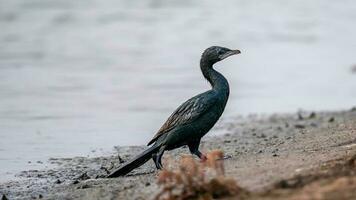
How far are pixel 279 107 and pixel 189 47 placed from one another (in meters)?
8.27

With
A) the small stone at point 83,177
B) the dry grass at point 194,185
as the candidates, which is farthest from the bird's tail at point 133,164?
the dry grass at point 194,185

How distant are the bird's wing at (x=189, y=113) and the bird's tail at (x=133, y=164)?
0.33 feet

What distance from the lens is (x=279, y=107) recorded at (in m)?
18.8

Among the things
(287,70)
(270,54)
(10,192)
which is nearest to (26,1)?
(270,54)

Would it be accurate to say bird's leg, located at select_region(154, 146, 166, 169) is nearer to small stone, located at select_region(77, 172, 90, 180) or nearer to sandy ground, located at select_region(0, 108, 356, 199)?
sandy ground, located at select_region(0, 108, 356, 199)

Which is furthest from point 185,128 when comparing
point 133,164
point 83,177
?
point 83,177

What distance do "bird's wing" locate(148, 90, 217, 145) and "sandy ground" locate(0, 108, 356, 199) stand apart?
0.53 m

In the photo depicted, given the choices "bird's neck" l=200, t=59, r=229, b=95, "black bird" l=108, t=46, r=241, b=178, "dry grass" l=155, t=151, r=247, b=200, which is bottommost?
"dry grass" l=155, t=151, r=247, b=200

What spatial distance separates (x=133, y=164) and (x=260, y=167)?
1.67m

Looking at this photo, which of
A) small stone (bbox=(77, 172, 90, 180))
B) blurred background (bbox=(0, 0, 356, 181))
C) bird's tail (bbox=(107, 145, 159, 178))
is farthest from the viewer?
blurred background (bbox=(0, 0, 356, 181))

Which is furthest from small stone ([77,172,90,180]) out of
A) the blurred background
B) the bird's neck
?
the bird's neck

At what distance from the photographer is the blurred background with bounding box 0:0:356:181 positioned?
16.3 meters

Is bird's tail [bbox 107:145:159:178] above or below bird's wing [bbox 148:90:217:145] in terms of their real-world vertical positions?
below

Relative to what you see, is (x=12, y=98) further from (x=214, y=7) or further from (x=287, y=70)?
(x=214, y=7)
